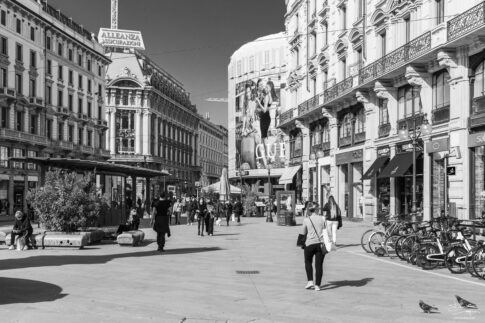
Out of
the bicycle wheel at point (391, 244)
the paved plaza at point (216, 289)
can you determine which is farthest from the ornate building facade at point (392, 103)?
the paved plaza at point (216, 289)

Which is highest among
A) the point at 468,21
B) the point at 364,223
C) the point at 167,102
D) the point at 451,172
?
the point at 167,102

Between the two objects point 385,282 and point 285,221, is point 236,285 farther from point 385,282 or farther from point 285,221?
point 285,221

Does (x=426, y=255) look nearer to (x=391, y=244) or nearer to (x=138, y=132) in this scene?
(x=391, y=244)

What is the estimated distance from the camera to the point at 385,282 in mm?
11672

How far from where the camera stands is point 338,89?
3772 centimetres

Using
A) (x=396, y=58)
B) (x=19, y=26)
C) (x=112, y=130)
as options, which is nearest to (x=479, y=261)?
(x=396, y=58)

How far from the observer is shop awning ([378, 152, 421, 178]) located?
28250 millimetres

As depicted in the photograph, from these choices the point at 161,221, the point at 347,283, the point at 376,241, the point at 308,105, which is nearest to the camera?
the point at 347,283

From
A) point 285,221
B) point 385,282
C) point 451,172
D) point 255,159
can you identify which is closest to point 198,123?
point 255,159

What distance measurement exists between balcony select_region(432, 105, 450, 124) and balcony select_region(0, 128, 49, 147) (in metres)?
36.7

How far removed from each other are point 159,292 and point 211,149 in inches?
5404

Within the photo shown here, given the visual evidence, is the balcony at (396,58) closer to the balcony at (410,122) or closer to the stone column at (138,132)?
the balcony at (410,122)

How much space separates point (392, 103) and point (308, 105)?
1315cm

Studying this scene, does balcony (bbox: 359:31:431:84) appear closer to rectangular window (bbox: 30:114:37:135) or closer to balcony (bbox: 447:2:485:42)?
balcony (bbox: 447:2:485:42)
